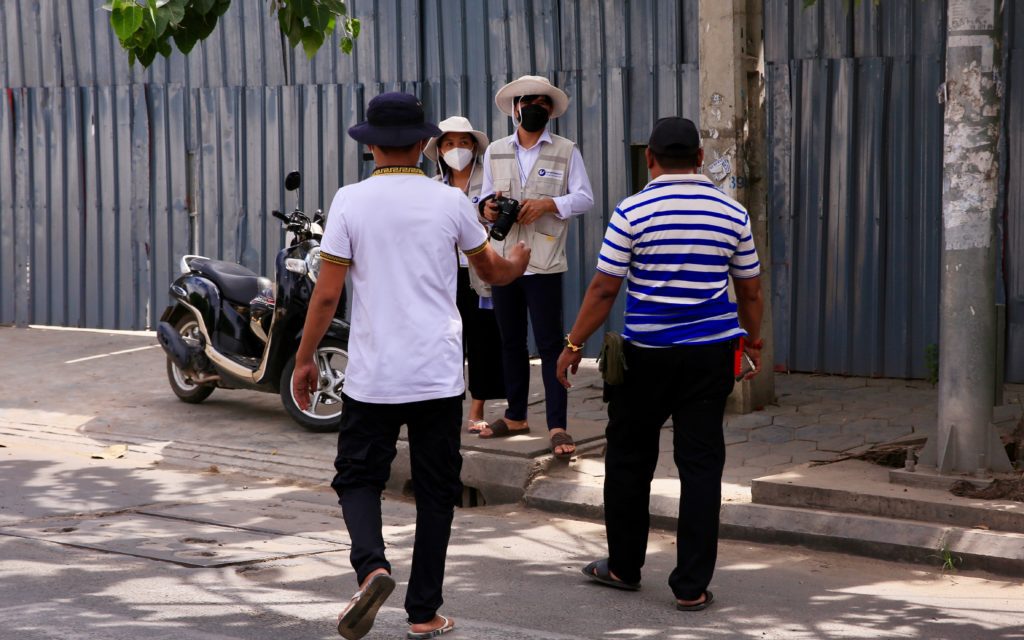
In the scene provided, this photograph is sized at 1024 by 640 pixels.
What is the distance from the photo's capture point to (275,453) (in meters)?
8.73

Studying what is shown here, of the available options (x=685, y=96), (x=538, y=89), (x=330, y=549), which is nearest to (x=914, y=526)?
(x=330, y=549)

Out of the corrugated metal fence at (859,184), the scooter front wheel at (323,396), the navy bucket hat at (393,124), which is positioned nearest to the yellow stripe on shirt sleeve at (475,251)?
the navy bucket hat at (393,124)

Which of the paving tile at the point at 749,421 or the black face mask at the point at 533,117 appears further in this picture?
the paving tile at the point at 749,421

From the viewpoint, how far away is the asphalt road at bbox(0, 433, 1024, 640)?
512 centimetres

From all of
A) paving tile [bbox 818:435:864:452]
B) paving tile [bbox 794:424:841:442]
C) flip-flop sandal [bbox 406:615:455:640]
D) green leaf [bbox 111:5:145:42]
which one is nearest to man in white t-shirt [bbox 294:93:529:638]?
flip-flop sandal [bbox 406:615:455:640]

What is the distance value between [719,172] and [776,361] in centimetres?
225

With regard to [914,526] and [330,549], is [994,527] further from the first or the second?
[330,549]

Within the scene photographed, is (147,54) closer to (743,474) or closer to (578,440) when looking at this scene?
(578,440)

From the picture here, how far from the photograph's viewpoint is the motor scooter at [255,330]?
29.8 feet

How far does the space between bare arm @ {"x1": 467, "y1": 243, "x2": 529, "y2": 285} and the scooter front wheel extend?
3857mm

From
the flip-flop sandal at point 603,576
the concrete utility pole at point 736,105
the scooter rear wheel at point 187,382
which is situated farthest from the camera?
the scooter rear wheel at point 187,382

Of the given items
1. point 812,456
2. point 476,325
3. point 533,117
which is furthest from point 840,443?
point 533,117

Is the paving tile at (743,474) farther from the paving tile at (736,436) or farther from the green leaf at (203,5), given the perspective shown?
the green leaf at (203,5)

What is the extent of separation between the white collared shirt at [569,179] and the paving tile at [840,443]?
6.40ft
